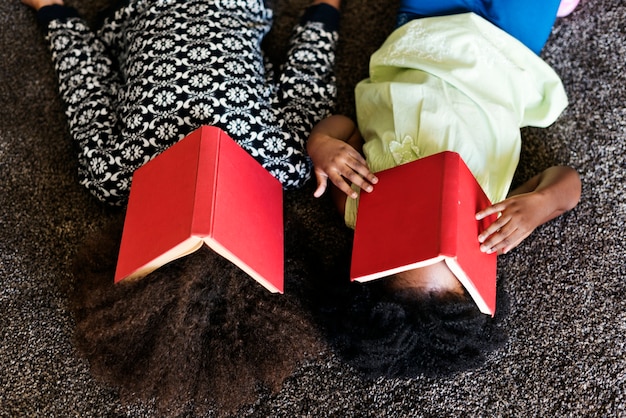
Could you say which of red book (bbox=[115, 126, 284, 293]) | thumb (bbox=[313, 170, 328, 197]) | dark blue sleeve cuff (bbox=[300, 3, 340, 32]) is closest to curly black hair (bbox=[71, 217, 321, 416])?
red book (bbox=[115, 126, 284, 293])

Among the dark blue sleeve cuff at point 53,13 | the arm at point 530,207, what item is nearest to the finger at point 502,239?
the arm at point 530,207

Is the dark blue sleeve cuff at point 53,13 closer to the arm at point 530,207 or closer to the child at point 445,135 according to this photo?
the child at point 445,135

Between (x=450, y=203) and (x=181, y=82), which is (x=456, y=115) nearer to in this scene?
(x=450, y=203)

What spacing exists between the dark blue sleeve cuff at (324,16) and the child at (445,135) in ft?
0.36

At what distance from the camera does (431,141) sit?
83 centimetres

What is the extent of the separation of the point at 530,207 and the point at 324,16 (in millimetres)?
456

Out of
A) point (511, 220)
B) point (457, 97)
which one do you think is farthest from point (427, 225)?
point (457, 97)

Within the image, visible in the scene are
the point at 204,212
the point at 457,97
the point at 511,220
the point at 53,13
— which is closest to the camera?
the point at 204,212

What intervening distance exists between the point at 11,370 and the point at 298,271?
0.41 m

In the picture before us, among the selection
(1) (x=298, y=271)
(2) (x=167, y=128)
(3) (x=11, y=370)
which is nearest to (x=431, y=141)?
(1) (x=298, y=271)

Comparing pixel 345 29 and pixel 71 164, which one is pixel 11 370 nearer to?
pixel 71 164

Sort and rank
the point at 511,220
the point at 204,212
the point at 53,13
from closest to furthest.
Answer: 1. the point at 204,212
2. the point at 511,220
3. the point at 53,13

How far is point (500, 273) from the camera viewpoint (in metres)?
0.89

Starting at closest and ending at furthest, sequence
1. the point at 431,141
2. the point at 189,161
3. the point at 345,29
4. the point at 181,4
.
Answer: the point at 189,161 → the point at 431,141 → the point at 181,4 → the point at 345,29
